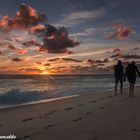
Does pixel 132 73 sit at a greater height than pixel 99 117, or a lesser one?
greater

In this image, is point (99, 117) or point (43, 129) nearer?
point (43, 129)

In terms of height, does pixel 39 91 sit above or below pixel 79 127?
below

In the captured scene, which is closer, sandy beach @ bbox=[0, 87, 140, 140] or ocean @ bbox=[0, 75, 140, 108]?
sandy beach @ bbox=[0, 87, 140, 140]

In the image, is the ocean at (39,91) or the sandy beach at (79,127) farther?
the ocean at (39,91)

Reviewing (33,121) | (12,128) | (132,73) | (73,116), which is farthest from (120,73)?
(12,128)

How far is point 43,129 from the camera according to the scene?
670 cm

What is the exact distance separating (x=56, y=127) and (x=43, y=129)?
1.22 ft

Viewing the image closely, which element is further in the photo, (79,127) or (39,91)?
(39,91)

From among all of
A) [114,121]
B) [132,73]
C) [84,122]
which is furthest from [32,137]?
[132,73]

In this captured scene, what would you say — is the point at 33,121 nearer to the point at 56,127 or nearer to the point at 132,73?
the point at 56,127

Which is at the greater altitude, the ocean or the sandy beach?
the sandy beach

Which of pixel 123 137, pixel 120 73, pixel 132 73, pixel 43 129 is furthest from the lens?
pixel 120 73

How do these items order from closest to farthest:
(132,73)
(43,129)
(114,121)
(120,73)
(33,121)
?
(43,129) → (114,121) → (33,121) → (132,73) → (120,73)

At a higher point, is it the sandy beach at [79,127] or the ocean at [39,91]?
the sandy beach at [79,127]
